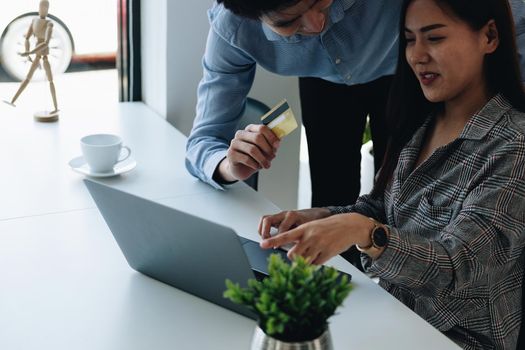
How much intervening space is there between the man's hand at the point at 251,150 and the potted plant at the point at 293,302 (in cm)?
68

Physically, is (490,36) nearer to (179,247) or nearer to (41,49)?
(179,247)

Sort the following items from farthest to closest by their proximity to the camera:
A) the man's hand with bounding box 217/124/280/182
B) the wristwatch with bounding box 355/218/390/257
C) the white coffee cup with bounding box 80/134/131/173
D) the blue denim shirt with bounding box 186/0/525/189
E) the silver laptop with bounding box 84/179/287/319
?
1. the white coffee cup with bounding box 80/134/131/173
2. the blue denim shirt with bounding box 186/0/525/189
3. the man's hand with bounding box 217/124/280/182
4. the wristwatch with bounding box 355/218/390/257
5. the silver laptop with bounding box 84/179/287/319

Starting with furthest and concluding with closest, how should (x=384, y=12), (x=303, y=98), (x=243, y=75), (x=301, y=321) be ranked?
1. (x=303, y=98)
2. (x=243, y=75)
3. (x=384, y=12)
4. (x=301, y=321)

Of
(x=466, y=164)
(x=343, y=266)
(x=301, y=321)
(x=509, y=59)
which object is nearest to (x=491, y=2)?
(x=509, y=59)

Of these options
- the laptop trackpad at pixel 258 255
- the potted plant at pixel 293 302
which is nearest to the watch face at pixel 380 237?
the laptop trackpad at pixel 258 255

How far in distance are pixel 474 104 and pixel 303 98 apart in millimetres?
772

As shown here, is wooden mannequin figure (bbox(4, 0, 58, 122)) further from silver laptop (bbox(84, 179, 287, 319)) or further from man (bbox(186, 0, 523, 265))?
silver laptop (bbox(84, 179, 287, 319))

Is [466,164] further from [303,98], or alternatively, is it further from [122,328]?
[303,98]

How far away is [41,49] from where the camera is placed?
2166 mm

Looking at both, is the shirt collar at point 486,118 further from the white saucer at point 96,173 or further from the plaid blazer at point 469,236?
the white saucer at point 96,173

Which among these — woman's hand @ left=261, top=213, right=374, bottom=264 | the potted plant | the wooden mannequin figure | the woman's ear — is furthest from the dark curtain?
the potted plant

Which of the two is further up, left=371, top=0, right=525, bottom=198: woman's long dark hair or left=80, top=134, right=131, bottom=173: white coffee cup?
left=371, top=0, right=525, bottom=198: woman's long dark hair

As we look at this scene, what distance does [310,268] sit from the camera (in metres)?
0.81

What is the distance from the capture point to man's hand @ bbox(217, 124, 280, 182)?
4.89 ft
